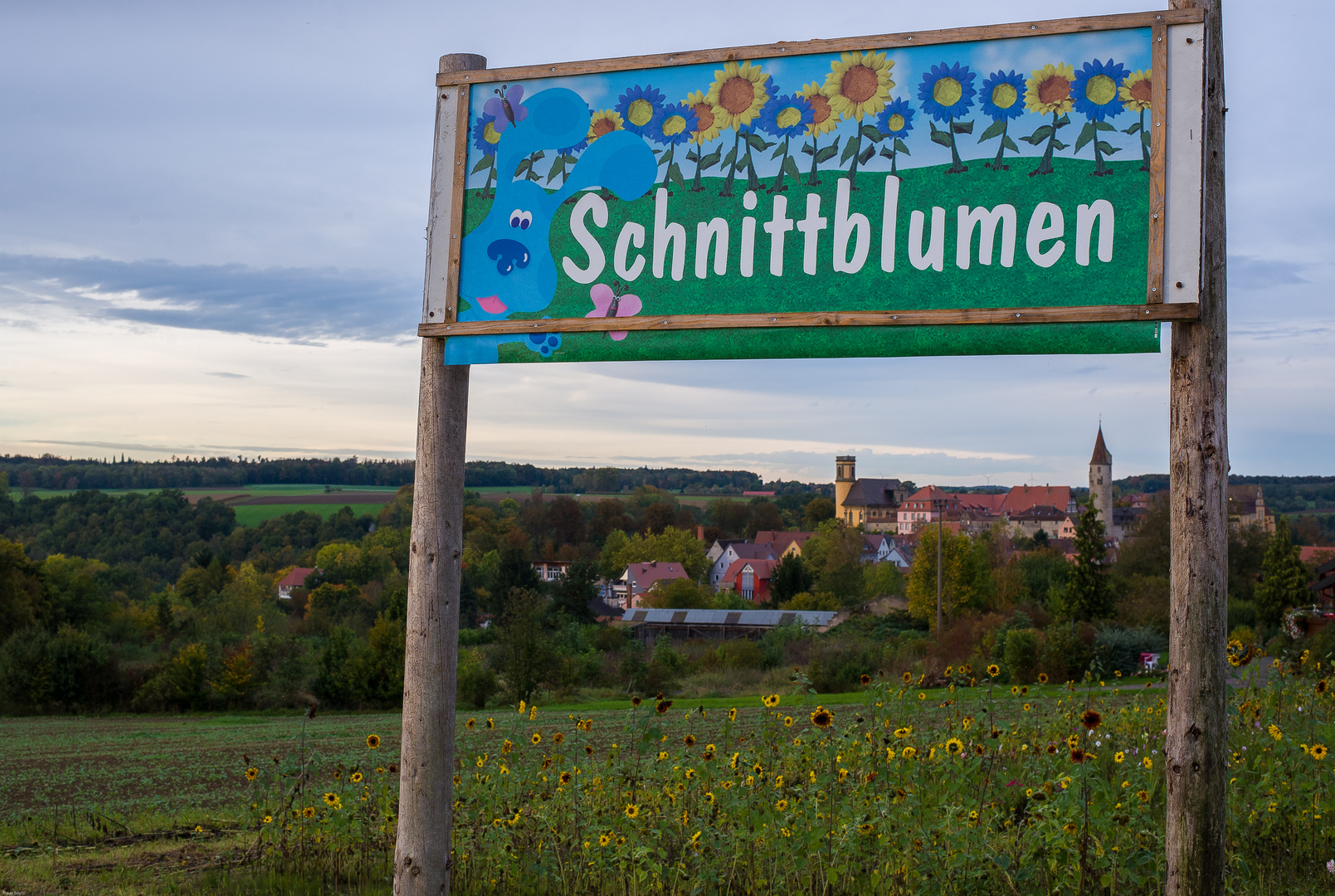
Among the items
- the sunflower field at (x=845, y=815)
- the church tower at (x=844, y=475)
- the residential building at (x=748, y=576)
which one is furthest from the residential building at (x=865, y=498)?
the sunflower field at (x=845, y=815)

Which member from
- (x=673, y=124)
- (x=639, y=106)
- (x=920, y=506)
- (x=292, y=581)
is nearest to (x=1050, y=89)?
(x=673, y=124)

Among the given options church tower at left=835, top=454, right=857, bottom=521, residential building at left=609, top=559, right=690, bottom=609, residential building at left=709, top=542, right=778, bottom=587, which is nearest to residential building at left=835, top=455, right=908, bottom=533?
church tower at left=835, top=454, right=857, bottom=521

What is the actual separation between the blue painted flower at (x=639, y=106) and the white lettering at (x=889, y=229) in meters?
0.96

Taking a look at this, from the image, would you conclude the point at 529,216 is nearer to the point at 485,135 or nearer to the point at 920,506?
the point at 485,135

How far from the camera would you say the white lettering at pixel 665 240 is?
353cm

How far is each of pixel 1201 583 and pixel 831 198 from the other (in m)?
1.78

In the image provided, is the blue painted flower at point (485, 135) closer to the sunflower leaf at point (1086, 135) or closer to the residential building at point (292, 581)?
the sunflower leaf at point (1086, 135)

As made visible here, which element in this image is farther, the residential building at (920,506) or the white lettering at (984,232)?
the residential building at (920,506)

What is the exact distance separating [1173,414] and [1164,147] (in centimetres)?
88

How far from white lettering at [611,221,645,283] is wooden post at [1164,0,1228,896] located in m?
1.87

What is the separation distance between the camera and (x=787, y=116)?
11.4ft

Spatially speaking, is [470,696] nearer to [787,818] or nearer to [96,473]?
[787,818]

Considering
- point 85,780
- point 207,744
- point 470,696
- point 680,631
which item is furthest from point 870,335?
point 680,631

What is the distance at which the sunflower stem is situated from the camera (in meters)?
3.50
